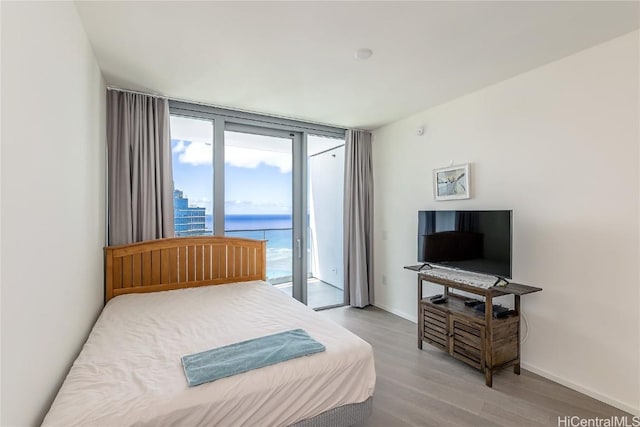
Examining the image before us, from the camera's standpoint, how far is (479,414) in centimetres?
209

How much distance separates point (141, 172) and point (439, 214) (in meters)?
3.04

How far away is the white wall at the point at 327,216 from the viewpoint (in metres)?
4.90

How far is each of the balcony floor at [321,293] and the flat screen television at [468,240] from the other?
5.90 ft

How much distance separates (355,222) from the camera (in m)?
4.30

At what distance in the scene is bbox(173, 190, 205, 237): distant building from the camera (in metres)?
3.40

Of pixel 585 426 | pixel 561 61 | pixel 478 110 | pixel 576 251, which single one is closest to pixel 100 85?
pixel 478 110

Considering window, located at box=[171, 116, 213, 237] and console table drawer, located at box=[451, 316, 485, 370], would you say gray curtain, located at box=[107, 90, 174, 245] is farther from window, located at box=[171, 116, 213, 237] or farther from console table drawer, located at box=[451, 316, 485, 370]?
console table drawer, located at box=[451, 316, 485, 370]

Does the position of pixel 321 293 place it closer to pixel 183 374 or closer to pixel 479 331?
pixel 479 331

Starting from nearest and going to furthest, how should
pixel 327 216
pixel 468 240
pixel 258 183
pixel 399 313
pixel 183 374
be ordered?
pixel 183 374 < pixel 468 240 < pixel 258 183 < pixel 399 313 < pixel 327 216

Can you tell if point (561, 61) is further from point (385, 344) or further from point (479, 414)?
point (385, 344)

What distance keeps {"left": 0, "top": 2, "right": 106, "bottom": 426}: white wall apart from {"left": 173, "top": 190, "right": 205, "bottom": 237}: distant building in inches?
49.7

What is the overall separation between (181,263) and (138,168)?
3.42 feet

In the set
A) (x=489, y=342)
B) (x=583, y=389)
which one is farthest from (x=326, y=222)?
(x=583, y=389)

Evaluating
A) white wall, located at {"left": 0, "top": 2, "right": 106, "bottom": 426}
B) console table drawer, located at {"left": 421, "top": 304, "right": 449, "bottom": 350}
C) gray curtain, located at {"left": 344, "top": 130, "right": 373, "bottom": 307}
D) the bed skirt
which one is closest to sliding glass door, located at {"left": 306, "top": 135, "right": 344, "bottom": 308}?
gray curtain, located at {"left": 344, "top": 130, "right": 373, "bottom": 307}
